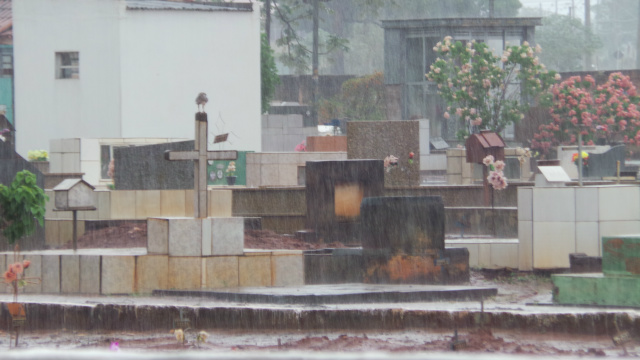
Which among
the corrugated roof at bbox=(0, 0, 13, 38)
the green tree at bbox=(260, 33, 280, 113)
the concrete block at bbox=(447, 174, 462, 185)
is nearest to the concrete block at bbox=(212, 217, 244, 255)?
the concrete block at bbox=(447, 174, 462, 185)

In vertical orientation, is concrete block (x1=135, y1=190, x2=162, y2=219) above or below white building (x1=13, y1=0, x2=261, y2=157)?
below

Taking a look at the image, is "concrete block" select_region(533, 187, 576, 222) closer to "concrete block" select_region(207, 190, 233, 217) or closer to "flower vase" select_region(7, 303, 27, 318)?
"concrete block" select_region(207, 190, 233, 217)

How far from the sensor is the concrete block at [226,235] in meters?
9.48

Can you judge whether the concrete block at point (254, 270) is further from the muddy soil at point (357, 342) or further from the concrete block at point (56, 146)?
the concrete block at point (56, 146)

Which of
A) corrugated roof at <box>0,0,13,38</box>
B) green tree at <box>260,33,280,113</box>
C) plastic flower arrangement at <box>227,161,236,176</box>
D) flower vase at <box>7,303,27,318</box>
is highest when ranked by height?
corrugated roof at <box>0,0,13,38</box>

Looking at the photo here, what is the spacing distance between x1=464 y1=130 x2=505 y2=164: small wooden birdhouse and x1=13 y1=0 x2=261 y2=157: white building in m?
9.98

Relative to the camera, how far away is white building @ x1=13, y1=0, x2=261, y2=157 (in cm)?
2322

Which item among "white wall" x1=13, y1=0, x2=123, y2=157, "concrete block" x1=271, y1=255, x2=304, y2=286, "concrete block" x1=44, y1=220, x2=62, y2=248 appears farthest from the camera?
"white wall" x1=13, y1=0, x2=123, y2=157

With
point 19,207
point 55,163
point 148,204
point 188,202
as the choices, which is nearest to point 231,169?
point 55,163

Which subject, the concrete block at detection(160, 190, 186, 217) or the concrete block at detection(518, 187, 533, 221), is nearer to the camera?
the concrete block at detection(518, 187, 533, 221)

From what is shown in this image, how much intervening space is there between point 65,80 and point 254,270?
50.8 feet

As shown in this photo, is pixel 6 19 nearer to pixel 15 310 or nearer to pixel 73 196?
pixel 73 196

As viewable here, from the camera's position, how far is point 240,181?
1964 cm

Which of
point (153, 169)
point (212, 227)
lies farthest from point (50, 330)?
point (153, 169)
